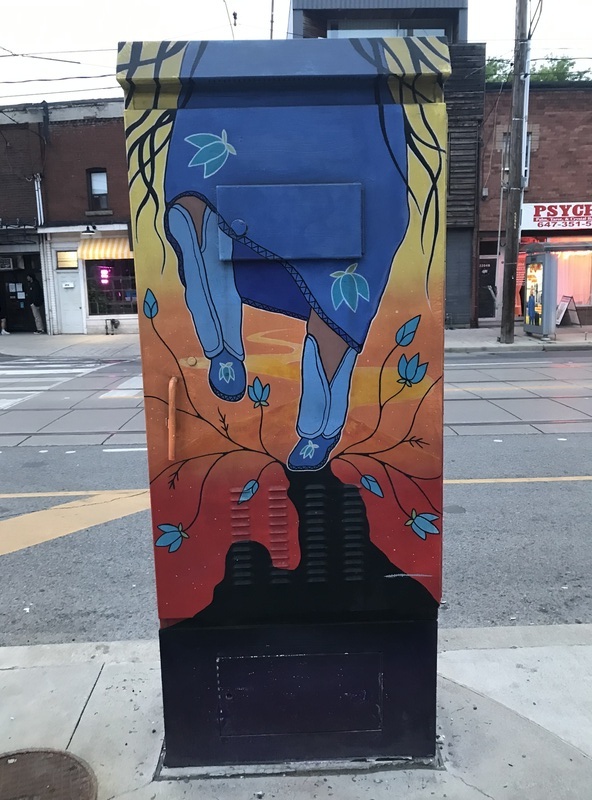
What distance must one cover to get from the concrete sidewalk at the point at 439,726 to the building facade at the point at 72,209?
70.2 feet

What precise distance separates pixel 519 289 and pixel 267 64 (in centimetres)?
2298

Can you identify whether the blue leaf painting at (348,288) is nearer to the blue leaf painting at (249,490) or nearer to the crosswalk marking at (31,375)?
the blue leaf painting at (249,490)

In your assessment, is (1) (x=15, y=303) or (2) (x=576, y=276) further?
(1) (x=15, y=303)

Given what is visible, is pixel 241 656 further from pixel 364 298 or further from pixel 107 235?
pixel 107 235

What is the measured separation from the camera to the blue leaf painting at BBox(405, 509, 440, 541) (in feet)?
7.82

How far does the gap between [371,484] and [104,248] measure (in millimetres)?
22929

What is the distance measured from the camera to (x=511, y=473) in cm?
656

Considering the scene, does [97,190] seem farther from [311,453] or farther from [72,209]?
[311,453]

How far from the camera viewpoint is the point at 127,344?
810 inches

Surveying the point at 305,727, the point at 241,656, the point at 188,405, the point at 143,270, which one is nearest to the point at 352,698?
the point at 305,727

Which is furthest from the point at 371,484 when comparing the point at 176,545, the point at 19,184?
the point at 19,184

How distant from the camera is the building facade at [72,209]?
22734 millimetres

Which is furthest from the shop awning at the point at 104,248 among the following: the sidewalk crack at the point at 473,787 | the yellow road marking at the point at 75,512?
the sidewalk crack at the point at 473,787

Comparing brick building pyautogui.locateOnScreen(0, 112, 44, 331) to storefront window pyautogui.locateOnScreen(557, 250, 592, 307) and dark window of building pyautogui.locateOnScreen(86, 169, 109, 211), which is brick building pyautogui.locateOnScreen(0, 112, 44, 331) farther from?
storefront window pyautogui.locateOnScreen(557, 250, 592, 307)
